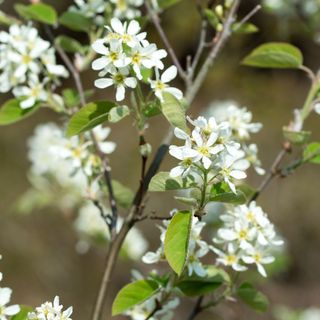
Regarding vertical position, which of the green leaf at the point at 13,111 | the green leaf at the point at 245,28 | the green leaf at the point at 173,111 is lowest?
the green leaf at the point at 13,111

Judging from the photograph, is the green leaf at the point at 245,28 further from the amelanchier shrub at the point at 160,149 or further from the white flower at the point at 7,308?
the white flower at the point at 7,308

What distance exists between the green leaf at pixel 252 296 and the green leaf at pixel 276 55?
0.42 m

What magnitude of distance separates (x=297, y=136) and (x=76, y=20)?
50 cm

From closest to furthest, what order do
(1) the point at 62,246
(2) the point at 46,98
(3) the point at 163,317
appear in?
(3) the point at 163,317
(2) the point at 46,98
(1) the point at 62,246

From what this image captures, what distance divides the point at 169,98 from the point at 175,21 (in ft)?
24.6

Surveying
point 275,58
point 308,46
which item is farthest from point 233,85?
point 275,58

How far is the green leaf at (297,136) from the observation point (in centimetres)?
128

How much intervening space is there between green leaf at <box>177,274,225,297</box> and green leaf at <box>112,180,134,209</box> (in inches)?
10.1

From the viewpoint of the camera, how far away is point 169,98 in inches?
38.5

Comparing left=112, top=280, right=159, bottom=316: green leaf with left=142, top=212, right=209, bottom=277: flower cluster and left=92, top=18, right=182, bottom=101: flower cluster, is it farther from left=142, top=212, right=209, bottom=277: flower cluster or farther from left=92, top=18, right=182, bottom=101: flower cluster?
left=92, top=18, right=182, bottom=101: flower cluster

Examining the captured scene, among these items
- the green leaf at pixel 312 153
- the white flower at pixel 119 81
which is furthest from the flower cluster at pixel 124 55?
the green leaf at pixel 312 153

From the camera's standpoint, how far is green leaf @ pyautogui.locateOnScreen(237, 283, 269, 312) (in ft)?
3.94

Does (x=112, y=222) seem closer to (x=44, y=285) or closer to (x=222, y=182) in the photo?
(x=222, y=182)

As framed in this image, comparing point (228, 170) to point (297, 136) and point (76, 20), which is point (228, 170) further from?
point (76, 20)
